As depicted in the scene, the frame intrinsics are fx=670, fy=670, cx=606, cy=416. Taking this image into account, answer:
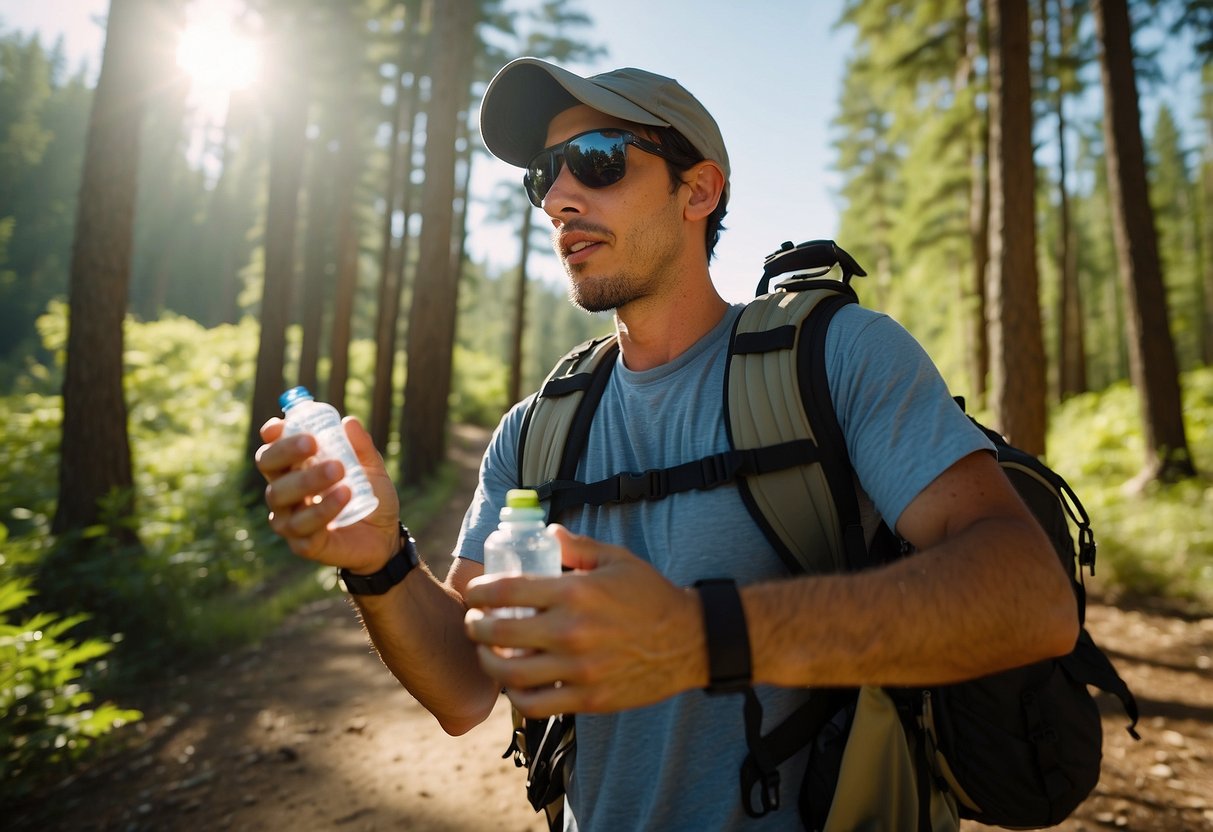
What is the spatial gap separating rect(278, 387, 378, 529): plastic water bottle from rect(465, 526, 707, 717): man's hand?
Result: 0.65m

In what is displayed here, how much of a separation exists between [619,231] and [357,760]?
15.2 ft

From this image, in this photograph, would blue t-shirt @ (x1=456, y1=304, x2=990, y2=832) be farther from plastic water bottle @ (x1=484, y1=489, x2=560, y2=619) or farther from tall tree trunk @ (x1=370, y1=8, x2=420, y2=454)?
tall tree trunk @ (x1=370, y1=8, x2=420, y2=454)

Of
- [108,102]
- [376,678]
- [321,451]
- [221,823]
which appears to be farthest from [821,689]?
[108,102]

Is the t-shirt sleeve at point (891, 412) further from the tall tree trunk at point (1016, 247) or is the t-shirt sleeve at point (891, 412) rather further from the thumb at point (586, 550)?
the tall tree trunk at point (1016, 247)

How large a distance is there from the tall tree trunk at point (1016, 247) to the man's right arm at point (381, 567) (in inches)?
313

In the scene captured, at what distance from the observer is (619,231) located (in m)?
2.28

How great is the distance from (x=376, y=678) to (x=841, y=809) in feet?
19.9

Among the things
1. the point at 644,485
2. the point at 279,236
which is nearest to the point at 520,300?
the point at 279,236

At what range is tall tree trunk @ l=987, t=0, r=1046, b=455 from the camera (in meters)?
8.01

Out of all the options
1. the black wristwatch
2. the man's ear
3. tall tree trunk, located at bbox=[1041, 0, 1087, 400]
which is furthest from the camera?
tall tree trunk, located at bbox=[1041, 0, 1087, 400]

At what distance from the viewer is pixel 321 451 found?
5.40ft

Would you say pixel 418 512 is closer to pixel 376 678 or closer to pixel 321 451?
pixel 376 678

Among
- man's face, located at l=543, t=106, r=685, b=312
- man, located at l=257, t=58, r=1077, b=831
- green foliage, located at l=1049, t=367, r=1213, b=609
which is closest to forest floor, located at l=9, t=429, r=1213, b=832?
green foliage, located at l=1049, t=367, r=1213, b=609

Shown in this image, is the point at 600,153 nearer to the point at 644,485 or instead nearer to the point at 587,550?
the point at 644,485
